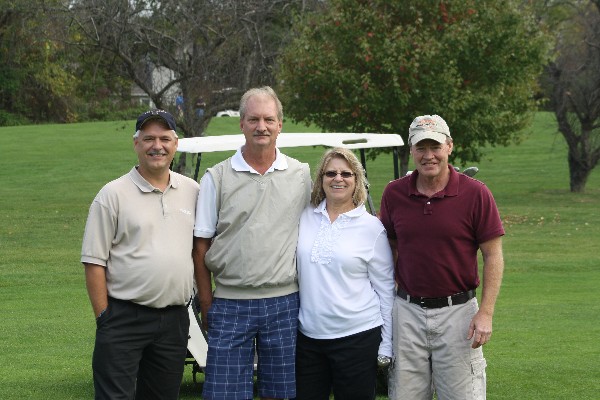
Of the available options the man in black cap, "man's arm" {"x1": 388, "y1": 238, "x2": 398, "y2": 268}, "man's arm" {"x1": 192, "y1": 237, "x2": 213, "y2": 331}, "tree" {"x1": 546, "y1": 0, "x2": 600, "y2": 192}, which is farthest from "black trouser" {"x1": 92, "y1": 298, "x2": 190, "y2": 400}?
"tree" {"x1": 546, "y1": 0, "x2": 600, "y2": 192}

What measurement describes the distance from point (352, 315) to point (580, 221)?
19473mm

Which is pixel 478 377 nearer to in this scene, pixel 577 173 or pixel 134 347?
pixel 134 347

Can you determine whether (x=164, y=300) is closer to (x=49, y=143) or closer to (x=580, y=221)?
(x=580, y=221)

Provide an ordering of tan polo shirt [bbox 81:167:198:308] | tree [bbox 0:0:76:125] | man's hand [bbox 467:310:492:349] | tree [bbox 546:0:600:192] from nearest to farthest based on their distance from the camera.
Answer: tan polo shirt [bbox 81:167:198:308]
man's hand [bbox 467:310:492:349]
tree [bbox 546:0:600:192]
tree [bbox 0:0:76:125]

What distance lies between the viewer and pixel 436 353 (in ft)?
17.6

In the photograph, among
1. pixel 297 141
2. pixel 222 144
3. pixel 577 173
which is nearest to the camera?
pixel 222 144

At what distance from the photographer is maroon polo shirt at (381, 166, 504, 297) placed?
17.1 ft

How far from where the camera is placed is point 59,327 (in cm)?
1059

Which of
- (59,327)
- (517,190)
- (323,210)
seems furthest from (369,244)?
(517,190)

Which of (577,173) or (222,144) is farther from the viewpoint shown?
(577,173)

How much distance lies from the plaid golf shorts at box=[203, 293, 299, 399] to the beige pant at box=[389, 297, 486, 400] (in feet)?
1.66

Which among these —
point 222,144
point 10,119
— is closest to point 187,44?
point 222,144

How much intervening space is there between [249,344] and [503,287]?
931cm

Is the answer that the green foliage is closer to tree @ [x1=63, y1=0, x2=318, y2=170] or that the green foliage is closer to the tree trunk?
the tree trunk
